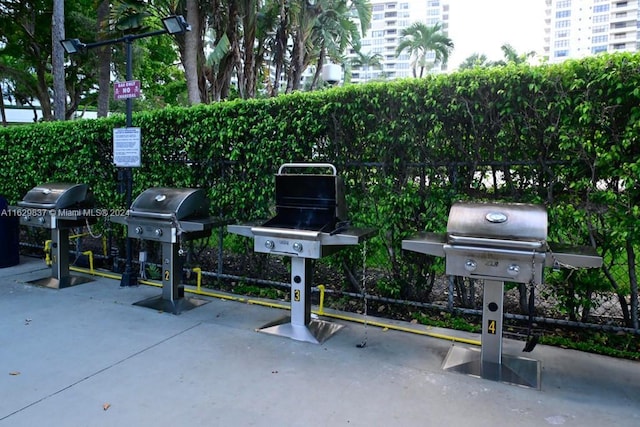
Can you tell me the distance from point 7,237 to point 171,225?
4.09 metres

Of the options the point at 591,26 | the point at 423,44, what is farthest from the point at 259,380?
the point at 591,26

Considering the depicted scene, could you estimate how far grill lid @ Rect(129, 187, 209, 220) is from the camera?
15.0ft

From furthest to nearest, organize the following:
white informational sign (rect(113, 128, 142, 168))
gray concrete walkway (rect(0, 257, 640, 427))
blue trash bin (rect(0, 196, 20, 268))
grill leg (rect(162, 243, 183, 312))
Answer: blue trash bin (rect(0, 196, 20, 268)), white informational sign (rect(113, 128, 142, 168)), grill leg (rect(162, 243, 183, 312)), gray concrete walkway (rect(0, 257, 640, 427))

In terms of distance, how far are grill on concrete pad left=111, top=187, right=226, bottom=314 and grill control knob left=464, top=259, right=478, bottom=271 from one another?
264 centimetres

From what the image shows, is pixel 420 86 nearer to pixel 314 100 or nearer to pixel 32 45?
pixel 314 100

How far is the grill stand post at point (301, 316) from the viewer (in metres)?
4.09

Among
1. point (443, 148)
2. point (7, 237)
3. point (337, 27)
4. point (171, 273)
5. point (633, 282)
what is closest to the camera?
point (633, 282)

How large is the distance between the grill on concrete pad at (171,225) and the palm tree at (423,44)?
3069 centimetres

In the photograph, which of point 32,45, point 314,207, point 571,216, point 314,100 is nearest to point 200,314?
point 314,207

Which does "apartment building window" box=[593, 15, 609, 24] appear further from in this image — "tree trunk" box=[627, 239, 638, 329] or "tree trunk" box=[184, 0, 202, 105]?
"tree trunk" box=[627, 239, 638, 329]

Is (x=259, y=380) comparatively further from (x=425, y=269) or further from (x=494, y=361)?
(x=425, y=269)

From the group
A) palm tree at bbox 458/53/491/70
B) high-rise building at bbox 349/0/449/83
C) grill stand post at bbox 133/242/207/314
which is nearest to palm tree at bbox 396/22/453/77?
palm tree at bbox 458/53/491/70

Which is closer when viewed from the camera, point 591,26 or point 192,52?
point 192,52

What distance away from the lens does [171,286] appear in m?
4.88
